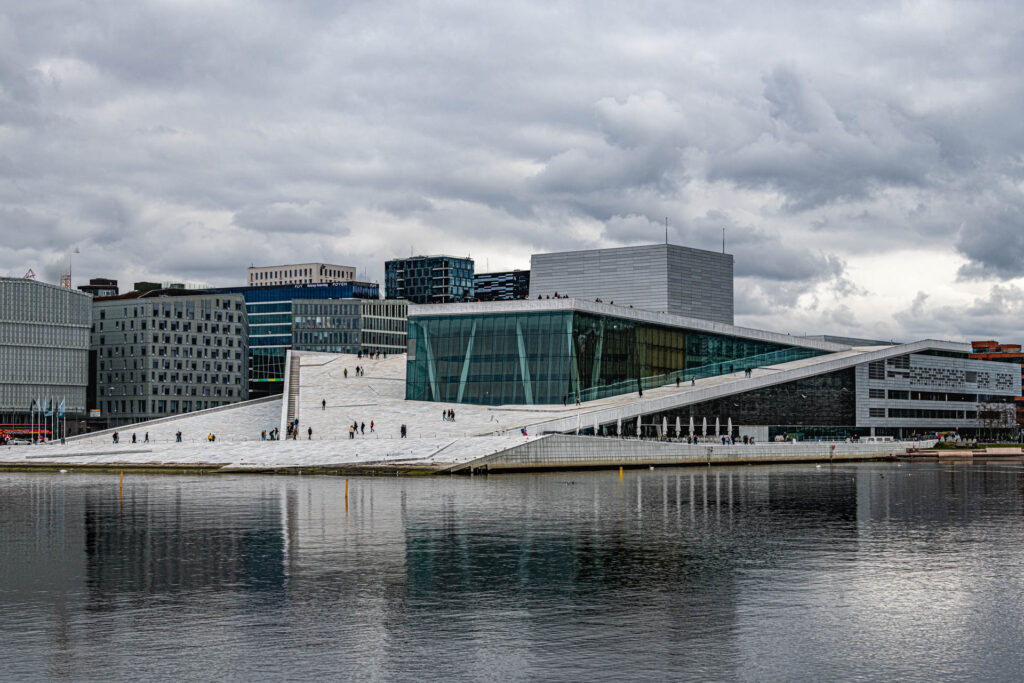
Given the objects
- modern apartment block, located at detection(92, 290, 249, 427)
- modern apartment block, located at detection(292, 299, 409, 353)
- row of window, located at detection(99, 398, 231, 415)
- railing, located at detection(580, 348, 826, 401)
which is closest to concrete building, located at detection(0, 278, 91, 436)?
row of window, located at detection(99, 398, 231, 415)

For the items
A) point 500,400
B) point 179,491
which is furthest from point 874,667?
point 500,400

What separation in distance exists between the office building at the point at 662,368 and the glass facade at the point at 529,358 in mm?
91

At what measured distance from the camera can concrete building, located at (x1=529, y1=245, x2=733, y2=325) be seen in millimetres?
153375

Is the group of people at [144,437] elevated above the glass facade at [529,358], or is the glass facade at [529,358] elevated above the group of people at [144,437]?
the glass facade at [529,358]

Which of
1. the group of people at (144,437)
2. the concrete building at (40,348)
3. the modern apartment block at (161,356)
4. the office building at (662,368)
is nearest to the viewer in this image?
the group of people at (144,437)

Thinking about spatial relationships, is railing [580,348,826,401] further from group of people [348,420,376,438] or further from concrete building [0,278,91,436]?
concrete building [0,278,91,436]

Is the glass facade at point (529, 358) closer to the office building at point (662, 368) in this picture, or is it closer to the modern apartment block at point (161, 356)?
the office building at point (662, 368)

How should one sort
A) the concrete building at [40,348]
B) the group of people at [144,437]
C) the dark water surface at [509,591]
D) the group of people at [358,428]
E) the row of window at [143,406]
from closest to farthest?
the dark water surface at [509,591] → the group of people at [358,428] → the group of people at [144,437] → the concrete building at [40,348] → the row of window at [143,406]

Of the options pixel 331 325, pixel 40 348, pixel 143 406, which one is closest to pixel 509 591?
pixel 40 348

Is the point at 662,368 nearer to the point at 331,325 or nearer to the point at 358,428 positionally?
the point at 358,428

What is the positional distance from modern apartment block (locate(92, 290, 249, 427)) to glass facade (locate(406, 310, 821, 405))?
6737 cm

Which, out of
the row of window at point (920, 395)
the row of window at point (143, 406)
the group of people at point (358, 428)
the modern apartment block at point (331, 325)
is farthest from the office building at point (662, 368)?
the modern apartment block at point (331, 325)

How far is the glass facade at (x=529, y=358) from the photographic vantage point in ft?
329

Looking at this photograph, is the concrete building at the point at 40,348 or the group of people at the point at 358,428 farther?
the concrete building at the point at 40,348
